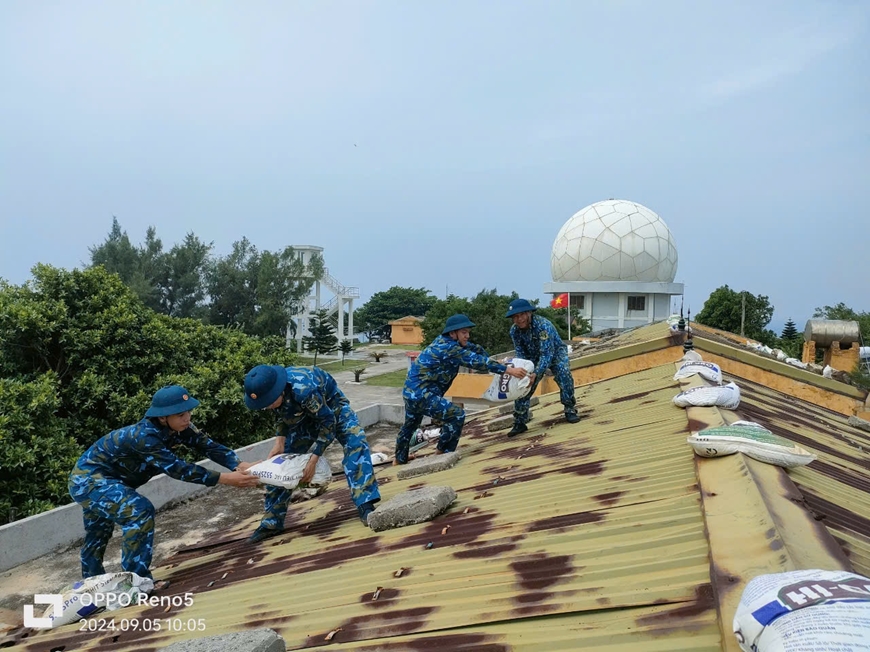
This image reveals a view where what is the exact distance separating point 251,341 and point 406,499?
945 centimetres

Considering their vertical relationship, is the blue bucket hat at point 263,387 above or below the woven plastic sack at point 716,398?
above

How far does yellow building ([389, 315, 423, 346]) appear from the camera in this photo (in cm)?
5542

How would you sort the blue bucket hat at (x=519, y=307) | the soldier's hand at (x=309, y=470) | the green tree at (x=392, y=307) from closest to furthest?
the soldier's hand at (x=309, y=470), the blue bucket hat at (x=519, y=307), the green tree at (x=392, y=307)

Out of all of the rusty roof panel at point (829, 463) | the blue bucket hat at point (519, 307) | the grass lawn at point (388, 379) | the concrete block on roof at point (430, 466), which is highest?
the blue bucket hat at point (519, 307)

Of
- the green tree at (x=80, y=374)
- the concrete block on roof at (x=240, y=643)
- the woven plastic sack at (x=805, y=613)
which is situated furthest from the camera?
the green tree at (x=80, y=374)

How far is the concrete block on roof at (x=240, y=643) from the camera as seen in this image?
2525 millimetres

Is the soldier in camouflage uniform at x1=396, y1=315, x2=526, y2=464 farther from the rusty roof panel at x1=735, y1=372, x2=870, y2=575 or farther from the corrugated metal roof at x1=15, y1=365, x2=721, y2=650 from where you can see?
the rusty roof panel at x1=735, y1=372, x2=870, y2=575

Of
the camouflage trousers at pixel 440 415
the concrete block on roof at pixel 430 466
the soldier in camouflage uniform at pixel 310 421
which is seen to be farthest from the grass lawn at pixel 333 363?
the soldier in camouflage uniform at pixel 310 421

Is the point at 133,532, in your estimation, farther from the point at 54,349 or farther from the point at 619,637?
the point at 54,349

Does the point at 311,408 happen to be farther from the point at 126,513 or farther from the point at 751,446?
the point at 751,446

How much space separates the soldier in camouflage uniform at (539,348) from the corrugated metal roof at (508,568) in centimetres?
100

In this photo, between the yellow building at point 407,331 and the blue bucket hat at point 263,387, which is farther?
the yellow building at point 407,331

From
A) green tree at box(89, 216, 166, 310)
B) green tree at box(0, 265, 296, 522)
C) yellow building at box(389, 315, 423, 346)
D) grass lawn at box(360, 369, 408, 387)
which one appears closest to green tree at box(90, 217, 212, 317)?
green tree at box(89, 216, 166, 310)

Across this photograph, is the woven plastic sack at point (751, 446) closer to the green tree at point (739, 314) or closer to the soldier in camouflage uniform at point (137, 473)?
the soldier in camouflage uniform at point (137, 473)
